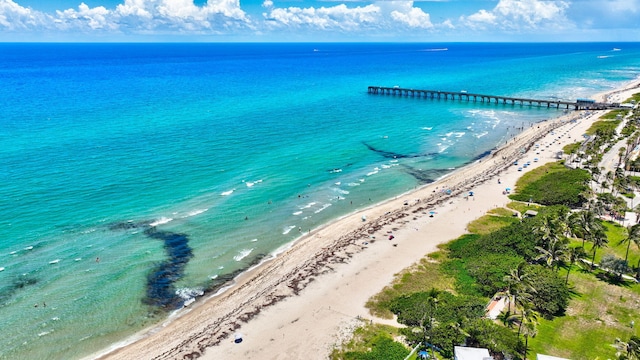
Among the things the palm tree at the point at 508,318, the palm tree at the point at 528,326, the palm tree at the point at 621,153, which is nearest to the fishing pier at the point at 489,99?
the palm tree at the point at 621,153

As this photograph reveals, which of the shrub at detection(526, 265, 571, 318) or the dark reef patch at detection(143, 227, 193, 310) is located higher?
the shrub at detection(526, 265, 571, 318)

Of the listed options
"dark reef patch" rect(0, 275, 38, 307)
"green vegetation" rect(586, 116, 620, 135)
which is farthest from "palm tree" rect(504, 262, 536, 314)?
"green vegetation" rect(586, 116, 620, 135)

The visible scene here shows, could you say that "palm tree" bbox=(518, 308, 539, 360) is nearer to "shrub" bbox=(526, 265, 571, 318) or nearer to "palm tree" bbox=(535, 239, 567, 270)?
"shrub" bbox=(526, 265, 571, 318)

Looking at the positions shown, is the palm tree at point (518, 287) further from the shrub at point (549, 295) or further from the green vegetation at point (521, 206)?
the green vegetation at point (521, 206)

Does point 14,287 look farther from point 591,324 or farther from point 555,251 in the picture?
point 591,324

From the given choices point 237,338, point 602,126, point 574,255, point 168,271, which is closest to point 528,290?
point 574,255

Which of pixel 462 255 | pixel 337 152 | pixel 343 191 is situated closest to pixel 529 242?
pixel 462 255
